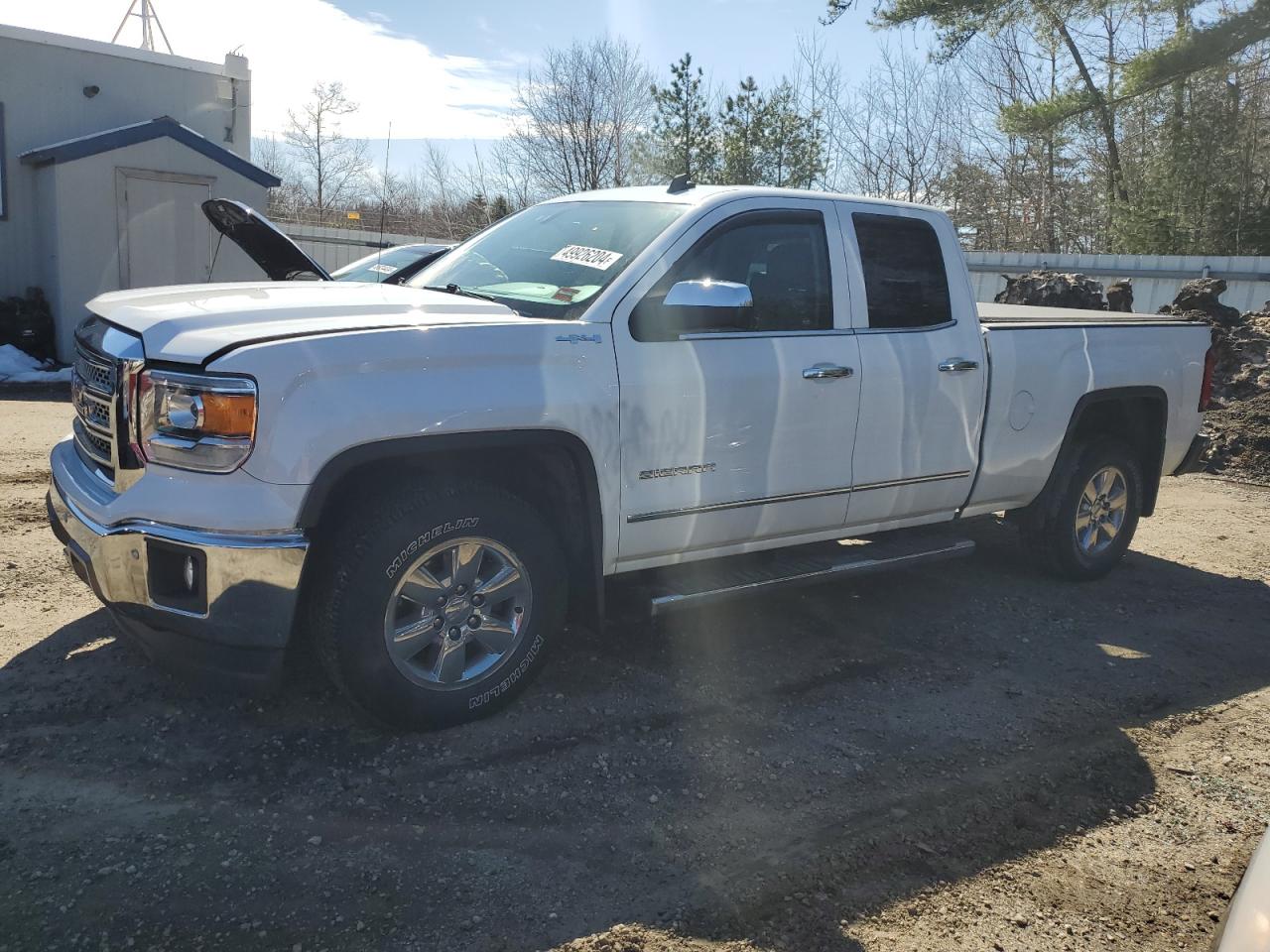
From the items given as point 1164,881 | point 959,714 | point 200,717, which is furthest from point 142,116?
point 1164,881

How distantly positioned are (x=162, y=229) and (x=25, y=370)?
2.98 metres

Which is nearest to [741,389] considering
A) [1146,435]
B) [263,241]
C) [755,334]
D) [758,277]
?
[755,334]

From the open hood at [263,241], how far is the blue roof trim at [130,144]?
32.7 feet

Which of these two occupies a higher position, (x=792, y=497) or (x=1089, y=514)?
(x=792, y=497)

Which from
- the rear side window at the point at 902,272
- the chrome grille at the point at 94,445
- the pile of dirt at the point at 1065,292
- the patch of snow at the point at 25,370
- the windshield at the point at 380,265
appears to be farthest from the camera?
the patch of snow at the point at 25,370

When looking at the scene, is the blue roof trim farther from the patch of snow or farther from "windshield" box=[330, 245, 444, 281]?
"windshield" box=[330, 245, 444, 281]

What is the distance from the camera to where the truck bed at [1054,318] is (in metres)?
5.60

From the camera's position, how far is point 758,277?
4.41 m

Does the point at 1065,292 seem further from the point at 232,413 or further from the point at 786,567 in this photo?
the point at 232,413

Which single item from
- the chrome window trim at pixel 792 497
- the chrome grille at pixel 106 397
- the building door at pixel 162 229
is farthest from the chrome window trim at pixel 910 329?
the building door at pixel 162 229

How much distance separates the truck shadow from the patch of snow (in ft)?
29.5

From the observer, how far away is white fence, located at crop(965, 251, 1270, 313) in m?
13.3

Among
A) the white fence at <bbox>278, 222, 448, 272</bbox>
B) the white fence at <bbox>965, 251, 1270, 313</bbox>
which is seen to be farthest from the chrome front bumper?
the white fence at <bbox>278, 222, 448, 272</bbox>

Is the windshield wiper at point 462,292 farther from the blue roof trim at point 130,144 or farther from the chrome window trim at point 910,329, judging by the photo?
the blue roof trim at point 130,144
